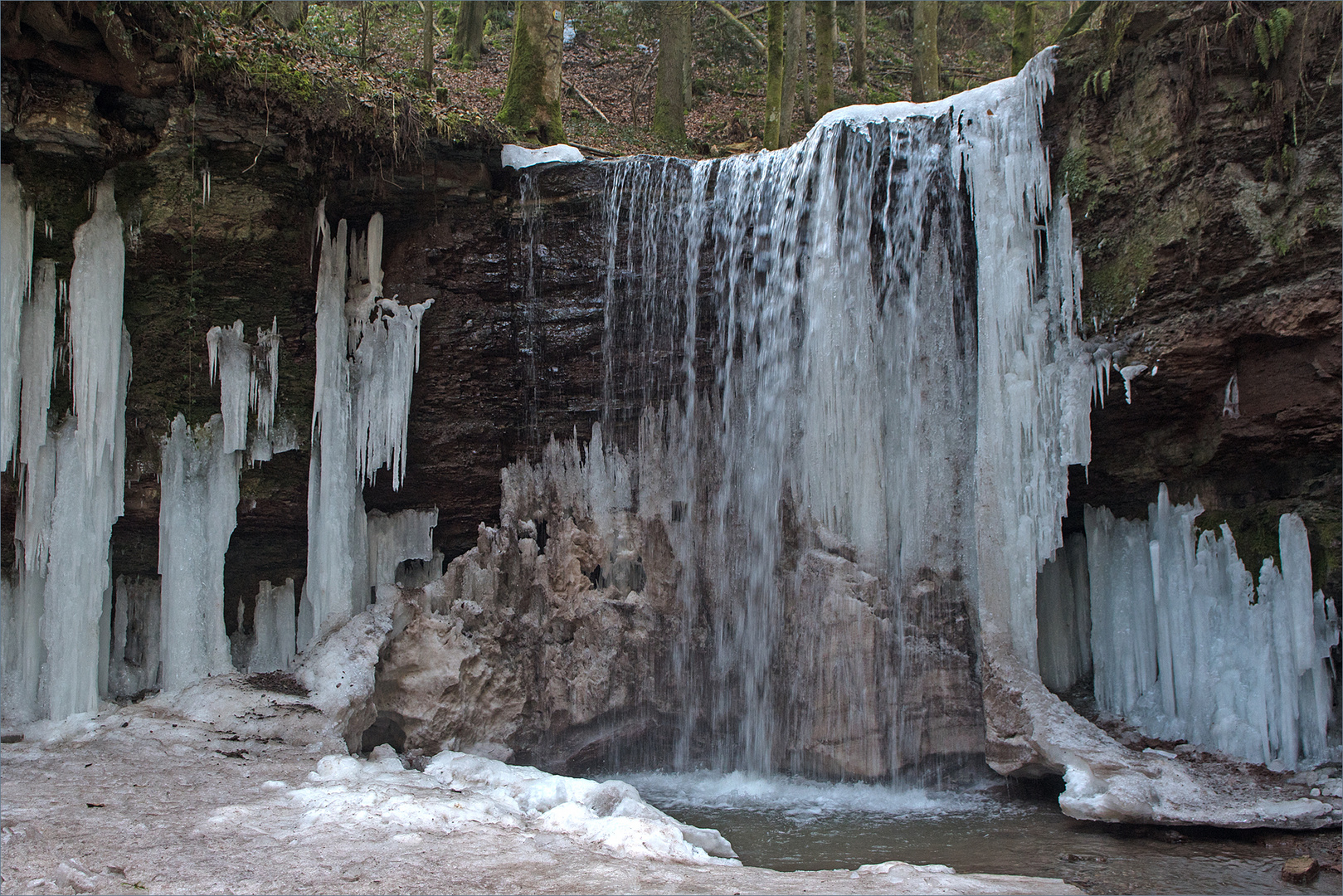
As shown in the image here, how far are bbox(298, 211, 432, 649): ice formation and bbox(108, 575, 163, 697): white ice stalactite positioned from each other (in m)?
1.34

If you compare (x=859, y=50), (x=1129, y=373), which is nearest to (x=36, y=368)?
(x=1129, y=373)

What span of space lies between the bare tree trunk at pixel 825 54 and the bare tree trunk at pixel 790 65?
0.54m

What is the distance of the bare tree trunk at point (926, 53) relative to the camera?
1397 centimetres

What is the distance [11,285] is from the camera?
313 inches

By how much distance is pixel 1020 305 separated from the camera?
839 centimetres

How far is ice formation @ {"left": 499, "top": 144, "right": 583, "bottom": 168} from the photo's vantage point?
378 inches

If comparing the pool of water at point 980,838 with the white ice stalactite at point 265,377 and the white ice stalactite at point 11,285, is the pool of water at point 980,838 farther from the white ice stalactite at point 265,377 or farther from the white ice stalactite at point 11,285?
the white ice stalactite at point 11,285

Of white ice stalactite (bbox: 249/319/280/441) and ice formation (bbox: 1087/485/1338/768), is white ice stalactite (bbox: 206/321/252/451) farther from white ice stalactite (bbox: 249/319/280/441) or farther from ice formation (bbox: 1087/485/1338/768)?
ice formation (bbox: 1087/485/1338/768)

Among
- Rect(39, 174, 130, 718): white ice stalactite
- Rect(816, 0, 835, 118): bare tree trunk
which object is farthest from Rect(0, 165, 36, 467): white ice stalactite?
Rect(816, 0, 835, 118): bare tree trunk

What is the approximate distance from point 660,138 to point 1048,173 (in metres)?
7.36

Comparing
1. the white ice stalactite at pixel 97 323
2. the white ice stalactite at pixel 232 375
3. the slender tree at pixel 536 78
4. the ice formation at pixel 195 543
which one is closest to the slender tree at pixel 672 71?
the slender tree at pixel 536 78

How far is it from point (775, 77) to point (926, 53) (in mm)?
3264

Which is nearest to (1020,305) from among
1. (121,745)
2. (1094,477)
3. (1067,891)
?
(1094,477)

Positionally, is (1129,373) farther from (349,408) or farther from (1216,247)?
(349,408)
